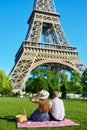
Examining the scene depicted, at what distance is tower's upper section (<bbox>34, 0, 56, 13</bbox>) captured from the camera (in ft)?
211

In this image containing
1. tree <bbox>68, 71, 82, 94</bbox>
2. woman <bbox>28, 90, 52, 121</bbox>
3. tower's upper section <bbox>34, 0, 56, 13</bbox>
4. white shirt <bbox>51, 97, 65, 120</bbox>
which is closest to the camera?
woman <bbox>28, 90, 52, 121</bbox>

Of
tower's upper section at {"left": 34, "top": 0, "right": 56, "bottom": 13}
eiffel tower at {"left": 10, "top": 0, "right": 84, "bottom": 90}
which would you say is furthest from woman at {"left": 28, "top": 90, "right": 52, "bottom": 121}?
tower's upper section at {"left": 34, "top": 0, "right": 56, "bottom": 13}

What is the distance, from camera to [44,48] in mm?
57469

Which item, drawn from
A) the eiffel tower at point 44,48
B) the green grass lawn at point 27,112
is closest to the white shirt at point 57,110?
the green grass lawn at point 27,112

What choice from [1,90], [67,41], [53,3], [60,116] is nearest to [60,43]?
[67,41]

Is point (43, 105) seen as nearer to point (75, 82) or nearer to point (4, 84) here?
point (75, 82)

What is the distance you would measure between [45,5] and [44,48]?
13266mm

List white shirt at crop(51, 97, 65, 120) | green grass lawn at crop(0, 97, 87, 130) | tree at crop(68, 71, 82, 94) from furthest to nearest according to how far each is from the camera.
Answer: tree at crop(68, 71, 82, 94)
white shirt at crop(51, 97, 65, 120)
green grass lawn at crop(0, 97, 87, 130)

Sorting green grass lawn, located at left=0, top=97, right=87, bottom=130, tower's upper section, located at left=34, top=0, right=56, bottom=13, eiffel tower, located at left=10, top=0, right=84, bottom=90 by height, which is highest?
tower's upper section, located at left=34, top=0, right=56, bottom=13

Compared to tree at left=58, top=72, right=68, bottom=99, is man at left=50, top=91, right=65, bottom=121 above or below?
below

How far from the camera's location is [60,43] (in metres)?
60.6

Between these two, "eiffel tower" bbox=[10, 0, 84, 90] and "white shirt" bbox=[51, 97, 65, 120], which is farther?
"eiffel tower" bbox=[10, 0, 84, 90]

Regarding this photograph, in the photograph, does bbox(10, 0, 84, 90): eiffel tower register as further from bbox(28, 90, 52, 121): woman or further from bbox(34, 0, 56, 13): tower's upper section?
bbox(28, 90, 52, 121): woman

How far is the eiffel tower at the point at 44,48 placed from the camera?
5300cm
